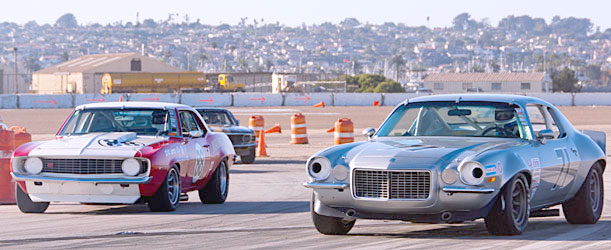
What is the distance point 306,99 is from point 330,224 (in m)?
63.0

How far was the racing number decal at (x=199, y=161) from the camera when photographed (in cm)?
1341

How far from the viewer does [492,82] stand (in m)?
162

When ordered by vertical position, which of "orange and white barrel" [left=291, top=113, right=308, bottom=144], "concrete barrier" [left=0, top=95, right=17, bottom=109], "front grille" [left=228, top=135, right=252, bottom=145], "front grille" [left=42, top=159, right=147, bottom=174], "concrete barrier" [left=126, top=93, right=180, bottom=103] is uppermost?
"front grille" [left=42, top=159, right=147, bottom=174]

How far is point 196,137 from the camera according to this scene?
44.2 feet

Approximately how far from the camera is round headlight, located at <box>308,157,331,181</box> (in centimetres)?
972

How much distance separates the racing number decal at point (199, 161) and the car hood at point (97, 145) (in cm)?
81

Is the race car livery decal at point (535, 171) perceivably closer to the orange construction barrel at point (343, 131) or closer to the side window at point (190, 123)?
the side window at point (190, 123)

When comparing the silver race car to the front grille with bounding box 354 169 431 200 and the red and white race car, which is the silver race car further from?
the red and white race car

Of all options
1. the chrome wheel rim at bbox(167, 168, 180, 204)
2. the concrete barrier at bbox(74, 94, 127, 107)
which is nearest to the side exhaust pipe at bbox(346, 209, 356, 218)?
the chrome wheel rim at bbox(167, 168, 180, 204)

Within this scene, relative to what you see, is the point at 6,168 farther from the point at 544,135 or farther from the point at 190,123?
the point at 544,135

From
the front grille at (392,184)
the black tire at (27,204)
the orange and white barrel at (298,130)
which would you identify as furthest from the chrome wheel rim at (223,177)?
the orange and white barrel at (298,130)

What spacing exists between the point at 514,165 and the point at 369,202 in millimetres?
1422

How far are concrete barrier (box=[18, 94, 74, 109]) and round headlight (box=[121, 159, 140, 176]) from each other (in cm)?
5671

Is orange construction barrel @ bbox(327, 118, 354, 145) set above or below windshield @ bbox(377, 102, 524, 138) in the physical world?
below
